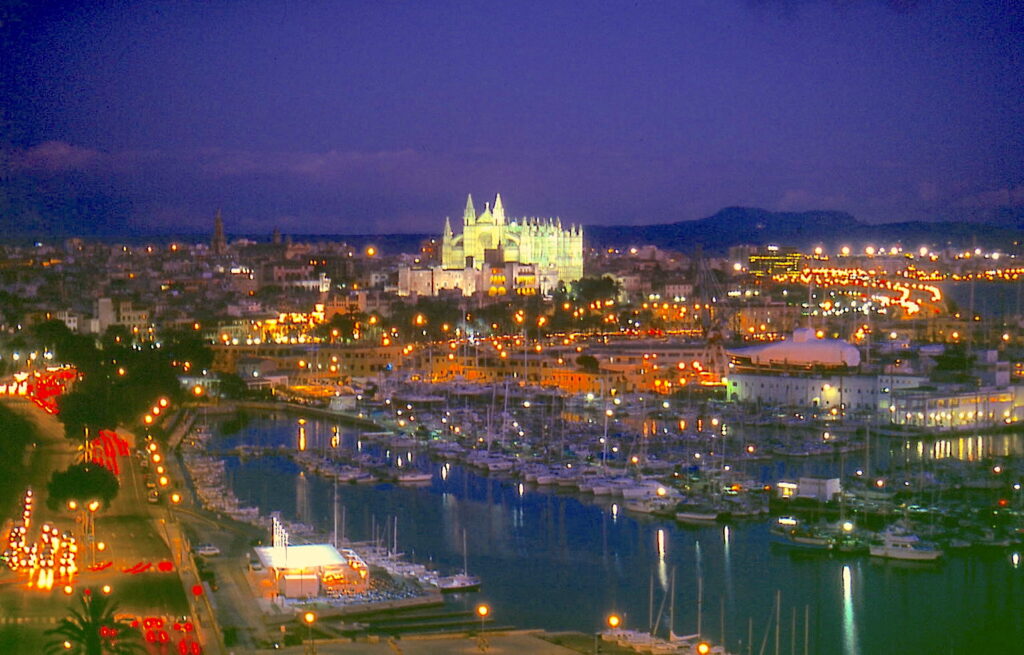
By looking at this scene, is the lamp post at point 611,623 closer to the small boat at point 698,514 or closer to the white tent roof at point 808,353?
the small boat at point 698,514

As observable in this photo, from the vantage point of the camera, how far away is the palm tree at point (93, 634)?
4.21 metres

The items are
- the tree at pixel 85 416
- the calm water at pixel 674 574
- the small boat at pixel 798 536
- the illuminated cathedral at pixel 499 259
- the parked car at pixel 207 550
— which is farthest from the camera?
the illuminated cathedral at pixel 499 259

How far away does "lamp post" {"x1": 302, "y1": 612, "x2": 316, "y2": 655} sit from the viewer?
4.88m

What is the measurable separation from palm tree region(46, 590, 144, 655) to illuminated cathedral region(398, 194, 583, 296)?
750 inches

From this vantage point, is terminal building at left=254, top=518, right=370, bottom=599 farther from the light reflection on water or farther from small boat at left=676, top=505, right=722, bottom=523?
small boat at left=676, top=505, right=722, bottom=523

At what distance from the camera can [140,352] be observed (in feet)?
44.7

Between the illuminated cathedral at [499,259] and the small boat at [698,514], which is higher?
the illuminated cathedral at [499,259]

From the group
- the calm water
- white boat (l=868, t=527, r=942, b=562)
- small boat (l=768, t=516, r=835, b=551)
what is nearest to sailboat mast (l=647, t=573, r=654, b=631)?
the calm water

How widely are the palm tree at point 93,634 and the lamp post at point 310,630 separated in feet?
1.83

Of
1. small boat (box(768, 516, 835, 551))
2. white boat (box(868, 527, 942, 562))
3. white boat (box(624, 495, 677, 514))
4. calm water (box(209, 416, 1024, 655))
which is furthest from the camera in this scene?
white boat (box(624, 495, 677, 514))

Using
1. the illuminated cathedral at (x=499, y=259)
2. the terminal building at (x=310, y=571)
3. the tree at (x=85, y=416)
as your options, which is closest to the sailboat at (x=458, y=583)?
the terminal building at (x=310, y=571)

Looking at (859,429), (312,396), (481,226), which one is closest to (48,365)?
(312,396)

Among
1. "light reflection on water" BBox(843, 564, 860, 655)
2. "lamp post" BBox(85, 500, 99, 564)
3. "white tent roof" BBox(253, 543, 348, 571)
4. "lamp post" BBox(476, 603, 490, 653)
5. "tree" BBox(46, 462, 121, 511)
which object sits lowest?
"light reflection on water" BBox(843, 564, 860, 655)

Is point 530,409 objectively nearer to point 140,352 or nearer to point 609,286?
point 140,352
